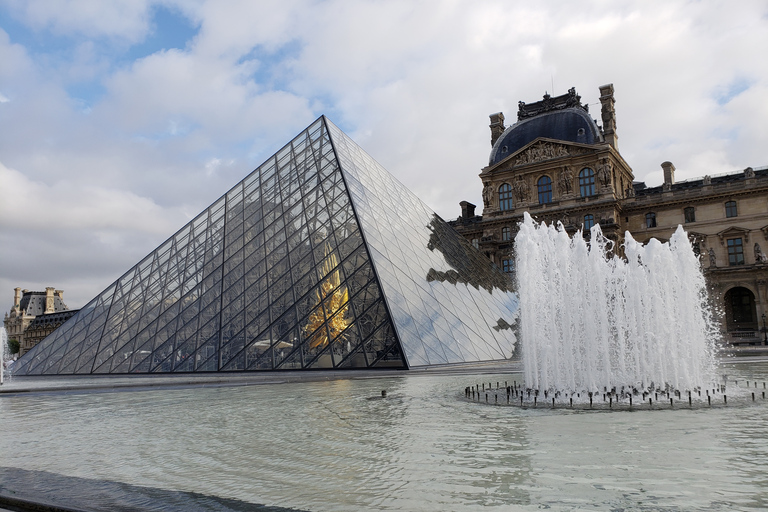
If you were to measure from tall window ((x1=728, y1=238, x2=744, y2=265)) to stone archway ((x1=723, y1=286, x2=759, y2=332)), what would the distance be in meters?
2.10

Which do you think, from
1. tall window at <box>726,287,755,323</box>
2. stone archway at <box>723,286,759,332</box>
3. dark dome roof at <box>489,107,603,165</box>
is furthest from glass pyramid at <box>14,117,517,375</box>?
tall window at <box>726,287,755,323</box>

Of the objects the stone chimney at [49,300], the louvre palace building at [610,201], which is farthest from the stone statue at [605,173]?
the stone chimney at [49,300]

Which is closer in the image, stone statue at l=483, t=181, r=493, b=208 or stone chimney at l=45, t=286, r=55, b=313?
stone statue at l=483, t=181, r=493, b=208

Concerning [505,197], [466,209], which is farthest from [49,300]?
[505,197]

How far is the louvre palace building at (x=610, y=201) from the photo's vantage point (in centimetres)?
4547

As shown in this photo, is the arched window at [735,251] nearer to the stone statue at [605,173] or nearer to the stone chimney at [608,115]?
the stone statue at [605,173]

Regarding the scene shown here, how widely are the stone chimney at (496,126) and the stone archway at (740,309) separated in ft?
83.9

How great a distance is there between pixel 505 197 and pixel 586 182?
740 cm

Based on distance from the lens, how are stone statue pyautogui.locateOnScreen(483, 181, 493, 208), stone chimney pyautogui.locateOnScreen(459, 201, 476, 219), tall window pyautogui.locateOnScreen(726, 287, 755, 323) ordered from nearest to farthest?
tall window pyautogui.locateOnScreen(726, 287, 755, 323) → stone statue pyautogui.locateOnScreen(483, 181, 493, 208) → stone chimney pyautogui.locateOnScreen(459, 201, 476, 219)

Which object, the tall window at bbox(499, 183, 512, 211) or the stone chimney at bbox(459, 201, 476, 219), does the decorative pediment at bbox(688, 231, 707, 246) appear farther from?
the stone chimney at bbox(459, 201, 476, 219)

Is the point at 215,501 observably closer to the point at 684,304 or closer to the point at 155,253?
the point at 684,304

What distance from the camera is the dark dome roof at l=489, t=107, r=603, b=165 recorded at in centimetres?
5144

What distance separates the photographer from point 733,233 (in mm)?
46281

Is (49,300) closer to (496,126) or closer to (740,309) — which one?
(496,126)
